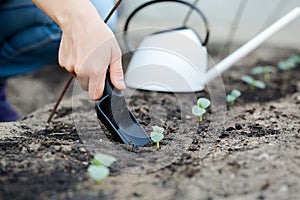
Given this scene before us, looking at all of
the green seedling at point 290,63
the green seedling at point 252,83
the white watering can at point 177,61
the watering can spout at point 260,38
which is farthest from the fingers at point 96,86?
the green seedling at point 290,63

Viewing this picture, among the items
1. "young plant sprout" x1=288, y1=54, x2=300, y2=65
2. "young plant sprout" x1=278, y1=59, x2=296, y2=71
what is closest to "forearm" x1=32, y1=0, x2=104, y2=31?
"young plant sprout" x1=278, y1=59, x2=296, y2=71

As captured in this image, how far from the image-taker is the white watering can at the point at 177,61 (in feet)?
4.03

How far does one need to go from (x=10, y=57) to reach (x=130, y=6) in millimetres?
1240

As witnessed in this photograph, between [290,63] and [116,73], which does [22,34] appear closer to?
→ [116,73]

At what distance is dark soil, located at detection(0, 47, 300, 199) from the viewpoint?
2.28 feet

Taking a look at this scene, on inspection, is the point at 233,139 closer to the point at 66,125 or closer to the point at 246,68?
the point at 66,125

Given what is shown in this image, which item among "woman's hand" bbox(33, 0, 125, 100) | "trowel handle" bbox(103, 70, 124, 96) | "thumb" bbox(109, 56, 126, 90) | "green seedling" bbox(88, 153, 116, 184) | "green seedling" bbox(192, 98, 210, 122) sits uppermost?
"woman's hand" bbox(33, 0, 125, 100)

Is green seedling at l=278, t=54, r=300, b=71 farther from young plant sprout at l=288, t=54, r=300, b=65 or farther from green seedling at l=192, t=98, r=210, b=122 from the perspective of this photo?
green seedling at l=192, t=98, r=210, b=122

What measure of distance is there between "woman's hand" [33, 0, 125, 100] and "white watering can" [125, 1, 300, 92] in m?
0.40

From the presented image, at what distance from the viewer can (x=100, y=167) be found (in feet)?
2.34

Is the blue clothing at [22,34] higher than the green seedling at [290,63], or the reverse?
the blue clothing at [22,34]

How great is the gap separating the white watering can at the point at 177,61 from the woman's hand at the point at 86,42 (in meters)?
0.40

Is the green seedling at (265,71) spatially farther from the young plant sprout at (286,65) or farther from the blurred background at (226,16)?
the blurred background at (226,16)

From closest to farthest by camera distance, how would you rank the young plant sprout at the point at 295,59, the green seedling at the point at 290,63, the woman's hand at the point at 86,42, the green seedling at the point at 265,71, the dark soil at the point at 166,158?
the dark soil at the point at 166,158, the woman's hand at the point at 86,42, the green seedling at the point at 265,71, the green seedling at the point at 290,63, the young plant sprout at the point at 295,59
